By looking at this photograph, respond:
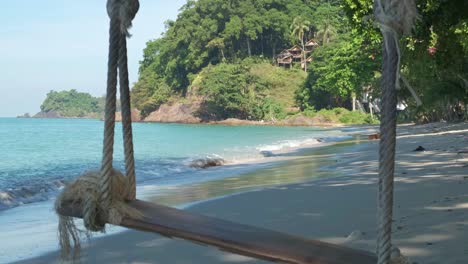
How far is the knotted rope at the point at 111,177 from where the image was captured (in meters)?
2.23

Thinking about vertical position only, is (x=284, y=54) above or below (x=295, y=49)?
below

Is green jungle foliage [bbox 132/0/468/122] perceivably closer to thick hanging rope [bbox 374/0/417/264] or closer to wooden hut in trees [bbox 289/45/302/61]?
wooden hut in trees [bbox 289/45/302/61]

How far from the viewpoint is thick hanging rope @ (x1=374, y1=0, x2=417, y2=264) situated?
6.61 feet

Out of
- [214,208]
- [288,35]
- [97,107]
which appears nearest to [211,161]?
[214,208]

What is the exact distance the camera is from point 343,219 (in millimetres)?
5883

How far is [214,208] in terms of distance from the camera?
28.1ft

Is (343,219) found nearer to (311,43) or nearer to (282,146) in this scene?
(282,146)

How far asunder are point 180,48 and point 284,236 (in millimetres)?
90307

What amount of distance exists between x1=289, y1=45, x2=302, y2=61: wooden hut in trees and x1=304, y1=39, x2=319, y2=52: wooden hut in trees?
1.15m

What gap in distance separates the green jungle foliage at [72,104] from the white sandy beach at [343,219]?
18225 cm

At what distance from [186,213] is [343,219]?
12.2 ft

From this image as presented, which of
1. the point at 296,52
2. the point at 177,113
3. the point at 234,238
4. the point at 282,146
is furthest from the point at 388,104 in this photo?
the point at 177,113

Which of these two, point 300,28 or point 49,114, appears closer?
point 300,28

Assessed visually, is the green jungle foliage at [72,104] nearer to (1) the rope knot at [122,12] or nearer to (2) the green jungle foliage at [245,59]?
(2) the green jungle foliage at [245,59]
